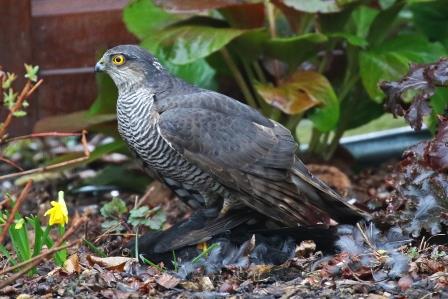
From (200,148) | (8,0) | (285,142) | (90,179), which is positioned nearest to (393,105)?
(285,142)

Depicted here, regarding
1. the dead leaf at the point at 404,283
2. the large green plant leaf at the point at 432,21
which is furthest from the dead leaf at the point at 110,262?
the large green plant leaf at the point at 432,21

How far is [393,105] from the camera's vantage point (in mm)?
5090

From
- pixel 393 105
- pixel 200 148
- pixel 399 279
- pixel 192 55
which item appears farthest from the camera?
pixel 192 55

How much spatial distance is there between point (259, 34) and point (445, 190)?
192 cm

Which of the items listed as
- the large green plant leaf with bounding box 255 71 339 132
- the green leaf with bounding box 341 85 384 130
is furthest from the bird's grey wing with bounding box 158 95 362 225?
the green leaf with bounding box 341 85 384 130

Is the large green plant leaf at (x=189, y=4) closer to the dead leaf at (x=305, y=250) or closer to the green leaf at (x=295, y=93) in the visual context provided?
the green leaf at (x=295, y=93)

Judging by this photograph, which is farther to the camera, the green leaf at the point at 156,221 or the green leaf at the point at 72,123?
the green leaf at the point at 72,123

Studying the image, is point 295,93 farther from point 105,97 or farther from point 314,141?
point 105,97

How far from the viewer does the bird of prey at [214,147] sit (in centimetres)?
475

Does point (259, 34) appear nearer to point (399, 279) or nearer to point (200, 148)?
point (200, 148)

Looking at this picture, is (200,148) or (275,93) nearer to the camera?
(200,148)

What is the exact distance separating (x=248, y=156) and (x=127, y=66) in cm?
82

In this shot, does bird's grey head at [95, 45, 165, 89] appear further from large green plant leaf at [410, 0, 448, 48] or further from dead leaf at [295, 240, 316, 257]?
large green plant leaf at [410, 0, 448, 48]

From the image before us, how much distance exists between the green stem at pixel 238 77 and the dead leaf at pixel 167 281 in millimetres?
2603
